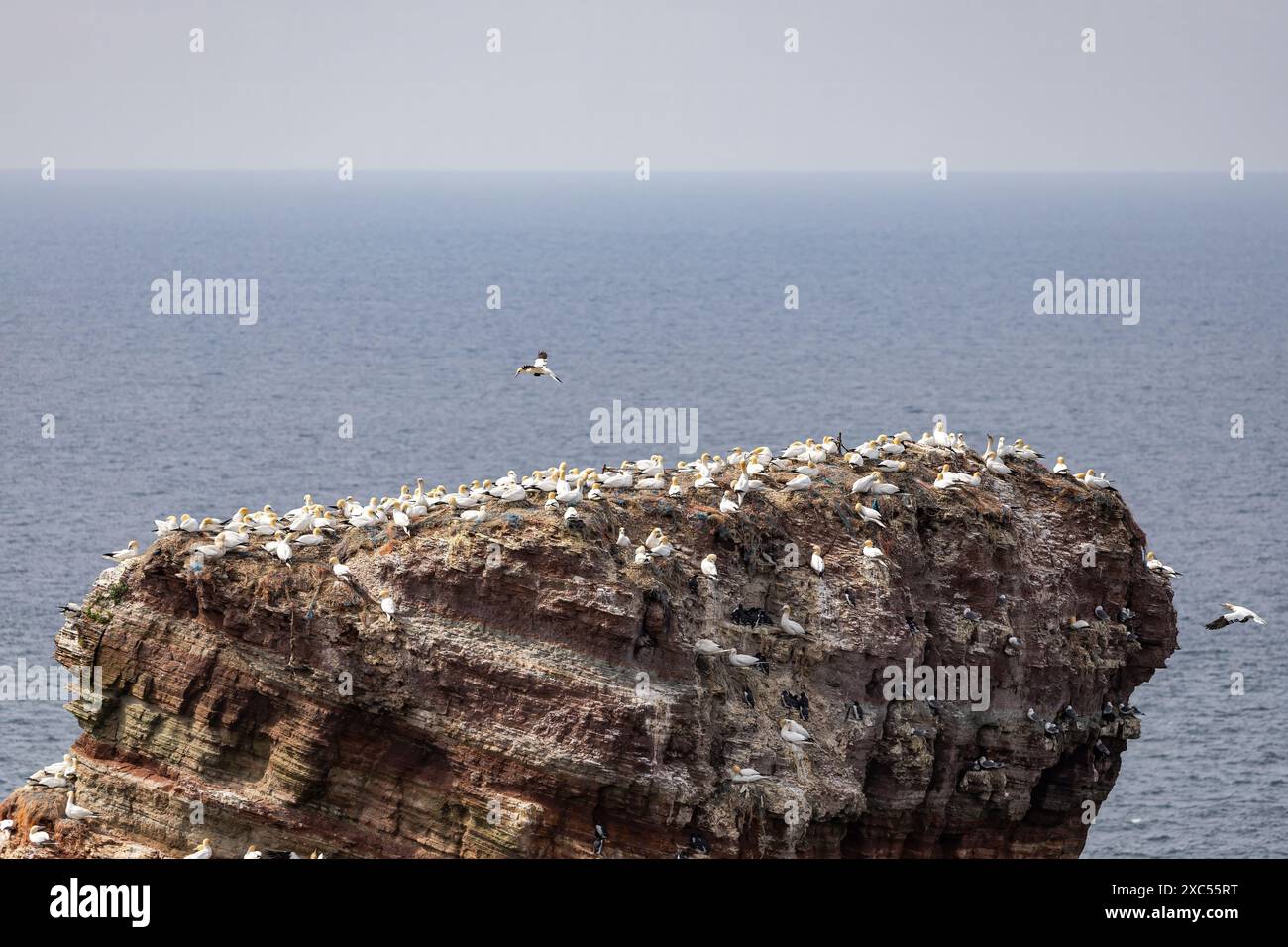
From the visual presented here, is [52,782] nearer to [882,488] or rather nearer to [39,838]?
[39,838]

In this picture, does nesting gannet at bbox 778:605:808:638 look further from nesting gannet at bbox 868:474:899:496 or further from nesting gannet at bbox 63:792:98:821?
nesting gannet at bbox 63:792:98:821

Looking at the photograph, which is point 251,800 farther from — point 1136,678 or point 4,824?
point 1136,678

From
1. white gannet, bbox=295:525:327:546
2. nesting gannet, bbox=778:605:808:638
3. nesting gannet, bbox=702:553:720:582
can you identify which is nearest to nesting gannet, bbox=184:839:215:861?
white gannet, bbox=295:525:327:546

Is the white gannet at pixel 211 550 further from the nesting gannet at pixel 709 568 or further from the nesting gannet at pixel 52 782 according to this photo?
the nesting gannet at pixel 709 568

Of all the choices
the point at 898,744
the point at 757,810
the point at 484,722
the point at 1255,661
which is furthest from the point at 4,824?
the point at 1255,661

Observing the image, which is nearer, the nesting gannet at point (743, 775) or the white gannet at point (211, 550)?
the white gannet at point (211, 550)

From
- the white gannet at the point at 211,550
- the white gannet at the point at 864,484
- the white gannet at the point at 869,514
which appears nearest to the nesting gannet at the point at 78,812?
the white gannet at the point at 211,550

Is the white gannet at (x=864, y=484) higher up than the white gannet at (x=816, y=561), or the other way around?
the white gannet at (x=864, y=484)
